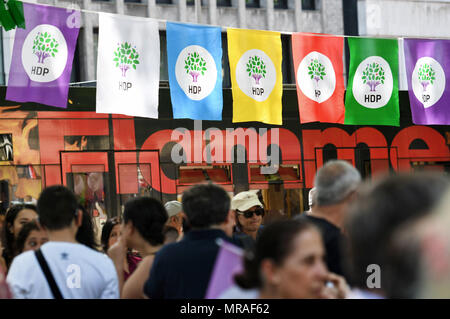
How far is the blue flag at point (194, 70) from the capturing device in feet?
36.9

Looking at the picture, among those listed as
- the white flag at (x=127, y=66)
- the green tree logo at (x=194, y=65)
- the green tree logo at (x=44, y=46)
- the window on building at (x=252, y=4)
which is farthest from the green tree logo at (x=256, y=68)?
the window on building at (x=252, y=4)

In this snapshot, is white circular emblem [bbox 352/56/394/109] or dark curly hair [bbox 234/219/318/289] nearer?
dark curly hair [bbox 234/219/318/289]

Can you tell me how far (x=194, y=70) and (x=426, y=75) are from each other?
162 inches

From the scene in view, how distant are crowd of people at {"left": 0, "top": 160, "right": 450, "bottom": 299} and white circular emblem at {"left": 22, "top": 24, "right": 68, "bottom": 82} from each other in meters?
3.57

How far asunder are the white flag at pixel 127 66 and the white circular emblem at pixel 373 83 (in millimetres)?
3491

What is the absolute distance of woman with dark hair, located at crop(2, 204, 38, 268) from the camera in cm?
650

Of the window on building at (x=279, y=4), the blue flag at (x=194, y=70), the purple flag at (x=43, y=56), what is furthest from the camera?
the window on building at (x=279, y=4)

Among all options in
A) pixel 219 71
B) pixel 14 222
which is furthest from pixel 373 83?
pixel 14 222

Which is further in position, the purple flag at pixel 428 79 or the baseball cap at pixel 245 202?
the purple flag at pixel 428 79

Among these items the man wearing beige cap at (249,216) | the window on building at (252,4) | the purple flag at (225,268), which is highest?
the window on building at (252,4)

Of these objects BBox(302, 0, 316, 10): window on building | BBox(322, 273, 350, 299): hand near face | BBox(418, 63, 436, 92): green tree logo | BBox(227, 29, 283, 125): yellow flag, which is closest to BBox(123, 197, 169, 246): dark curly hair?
BBox(322, 273, 350, 299): hand near face

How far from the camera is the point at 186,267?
387cm

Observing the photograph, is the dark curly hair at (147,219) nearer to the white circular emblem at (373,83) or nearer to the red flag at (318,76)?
the red flag at (318,76)

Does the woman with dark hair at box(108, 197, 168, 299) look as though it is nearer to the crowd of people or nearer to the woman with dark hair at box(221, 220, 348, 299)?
the crowd of people
